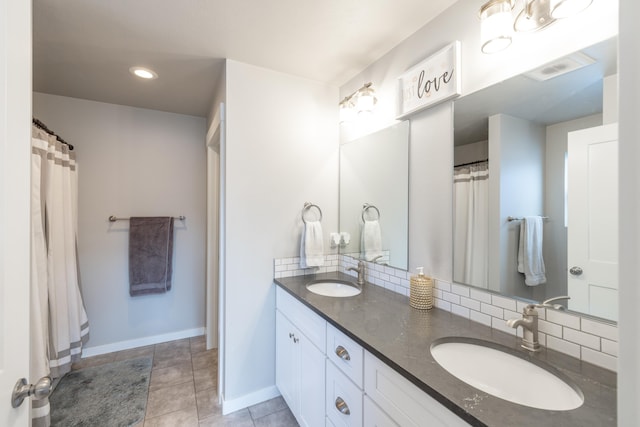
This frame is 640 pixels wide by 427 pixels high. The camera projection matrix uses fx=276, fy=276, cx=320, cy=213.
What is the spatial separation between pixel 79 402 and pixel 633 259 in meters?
2.96

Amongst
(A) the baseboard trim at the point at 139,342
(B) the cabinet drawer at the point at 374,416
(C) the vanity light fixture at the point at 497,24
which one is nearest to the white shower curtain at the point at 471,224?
(C) the vanity light fixture at the point at 497,24

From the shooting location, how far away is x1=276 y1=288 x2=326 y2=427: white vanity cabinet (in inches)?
57.1

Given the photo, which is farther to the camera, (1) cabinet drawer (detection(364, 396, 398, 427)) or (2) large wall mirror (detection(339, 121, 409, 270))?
(2) large wall mirror (detection(339, 121, 409, 270))

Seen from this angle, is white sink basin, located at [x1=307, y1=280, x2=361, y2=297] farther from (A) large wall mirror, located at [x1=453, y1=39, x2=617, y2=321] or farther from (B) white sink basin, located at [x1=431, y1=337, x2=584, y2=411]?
(B) white sink basin, located at [x1=431, y1=337, x2=584, y2=411]

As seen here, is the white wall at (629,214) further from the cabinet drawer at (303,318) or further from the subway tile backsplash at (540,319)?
the cabinet drawer at (303,318)

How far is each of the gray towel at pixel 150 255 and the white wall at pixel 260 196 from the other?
131 centimetres

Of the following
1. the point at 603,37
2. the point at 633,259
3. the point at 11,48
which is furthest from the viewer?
the point at 603,37

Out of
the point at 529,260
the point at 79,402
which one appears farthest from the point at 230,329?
the point at 529,260

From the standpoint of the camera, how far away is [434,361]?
37.4 inches

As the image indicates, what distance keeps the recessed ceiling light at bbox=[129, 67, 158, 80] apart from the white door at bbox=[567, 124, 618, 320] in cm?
254

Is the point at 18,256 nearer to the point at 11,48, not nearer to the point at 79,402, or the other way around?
the point at 11,48

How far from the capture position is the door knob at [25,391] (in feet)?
2.29

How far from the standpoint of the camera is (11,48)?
2.35ft

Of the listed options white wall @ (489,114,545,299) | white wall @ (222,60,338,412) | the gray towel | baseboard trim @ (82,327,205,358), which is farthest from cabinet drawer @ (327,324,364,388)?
baseboard trim @ (82,327,205,358)
